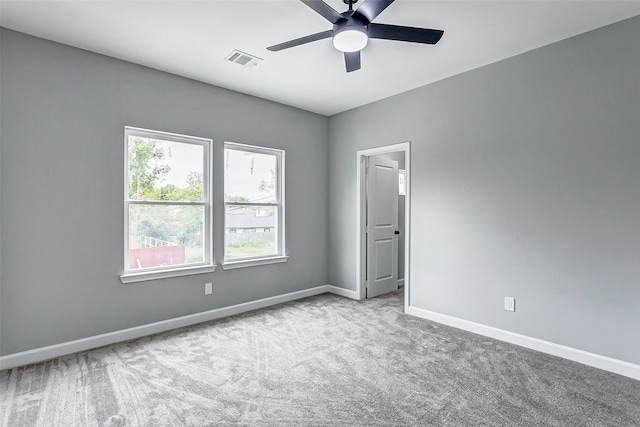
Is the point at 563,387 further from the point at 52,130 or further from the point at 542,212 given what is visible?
the point at 52,130

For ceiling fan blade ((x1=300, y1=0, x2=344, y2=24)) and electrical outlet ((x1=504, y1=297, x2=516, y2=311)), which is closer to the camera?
ceiling fan blade ((x1=300, y1=0, x2=344, y2=24))

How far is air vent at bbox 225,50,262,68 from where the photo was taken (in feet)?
10.2

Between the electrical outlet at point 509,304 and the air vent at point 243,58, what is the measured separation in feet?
11.1

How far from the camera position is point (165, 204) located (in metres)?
3.55

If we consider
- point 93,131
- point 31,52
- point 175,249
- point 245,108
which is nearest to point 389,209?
point 245,108

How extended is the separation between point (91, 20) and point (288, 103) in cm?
239

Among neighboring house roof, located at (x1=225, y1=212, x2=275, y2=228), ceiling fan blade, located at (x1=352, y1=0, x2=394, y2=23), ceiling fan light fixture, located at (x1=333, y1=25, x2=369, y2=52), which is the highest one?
ceiling fan blade, located at (x1=352, y1=0, x2=394, y2=23)

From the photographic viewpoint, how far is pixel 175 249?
365 cm

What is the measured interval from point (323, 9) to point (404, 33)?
1.97 feet

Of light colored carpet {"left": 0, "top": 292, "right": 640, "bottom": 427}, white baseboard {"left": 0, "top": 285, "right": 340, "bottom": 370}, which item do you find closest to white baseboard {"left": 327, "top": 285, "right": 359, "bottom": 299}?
white baseboard {"left": 0, "top": 285, "right": 340, "bottom": 370}

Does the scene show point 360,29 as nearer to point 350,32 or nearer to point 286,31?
point 350,32

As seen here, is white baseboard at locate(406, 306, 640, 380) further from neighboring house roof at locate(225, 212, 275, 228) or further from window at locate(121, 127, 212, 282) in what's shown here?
window at locate(121, 127, 212, 282)

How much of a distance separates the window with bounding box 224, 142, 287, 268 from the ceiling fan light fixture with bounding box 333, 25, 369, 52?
222cm

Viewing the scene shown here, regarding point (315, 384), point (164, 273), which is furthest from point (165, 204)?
point (315, 384)
